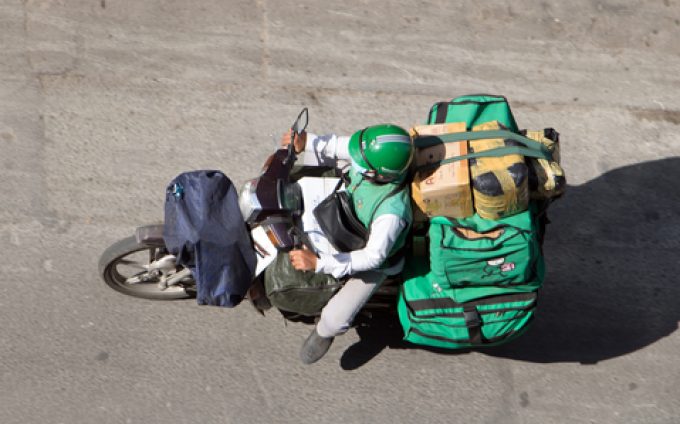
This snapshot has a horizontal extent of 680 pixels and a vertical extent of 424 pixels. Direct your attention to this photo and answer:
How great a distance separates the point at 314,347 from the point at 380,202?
48.9 inches

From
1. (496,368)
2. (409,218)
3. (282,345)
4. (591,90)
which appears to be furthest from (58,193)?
(591,90)

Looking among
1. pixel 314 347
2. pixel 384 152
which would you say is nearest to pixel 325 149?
pixel 384 152

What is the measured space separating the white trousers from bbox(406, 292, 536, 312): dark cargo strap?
0.26m

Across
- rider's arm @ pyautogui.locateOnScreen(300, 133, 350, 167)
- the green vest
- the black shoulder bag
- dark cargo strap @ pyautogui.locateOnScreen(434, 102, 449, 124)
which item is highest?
dark cargo strap @ pyautogui.locateOnScreen(434, 102, 449, 124)

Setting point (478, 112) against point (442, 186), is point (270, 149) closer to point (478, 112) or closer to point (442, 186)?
point (478, 112)

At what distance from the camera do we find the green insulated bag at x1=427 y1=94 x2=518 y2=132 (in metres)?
4.96

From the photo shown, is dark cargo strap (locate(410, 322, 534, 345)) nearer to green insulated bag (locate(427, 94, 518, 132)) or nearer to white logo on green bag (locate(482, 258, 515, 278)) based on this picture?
white logo on green bag (locate(482, 258, 515, 278))

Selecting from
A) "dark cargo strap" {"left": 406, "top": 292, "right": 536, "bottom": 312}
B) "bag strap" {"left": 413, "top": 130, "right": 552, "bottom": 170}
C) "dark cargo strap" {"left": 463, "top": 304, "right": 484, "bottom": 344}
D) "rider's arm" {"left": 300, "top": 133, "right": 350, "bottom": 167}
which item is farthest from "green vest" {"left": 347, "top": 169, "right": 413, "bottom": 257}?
"dark cargo strap" {"left": 463, "top": 304, "right": 484, "bottom": 344}

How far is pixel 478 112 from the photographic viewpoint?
498cm

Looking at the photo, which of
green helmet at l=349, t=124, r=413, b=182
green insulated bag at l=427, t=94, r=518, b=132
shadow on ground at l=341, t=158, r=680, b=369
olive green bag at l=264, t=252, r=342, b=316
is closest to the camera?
green helmet at l=349, t=124, r=413, b=182

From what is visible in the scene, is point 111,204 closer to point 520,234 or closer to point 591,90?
point 520,234

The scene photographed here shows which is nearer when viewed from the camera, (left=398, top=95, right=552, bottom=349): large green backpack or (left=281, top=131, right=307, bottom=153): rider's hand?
(left=398, top=95, right=552, bottom=349): large green backpack

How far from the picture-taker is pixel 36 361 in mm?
5418

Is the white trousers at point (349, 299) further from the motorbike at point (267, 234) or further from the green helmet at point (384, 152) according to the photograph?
the green helmet at point (384, 152)
